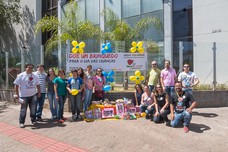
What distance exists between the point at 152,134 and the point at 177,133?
624 millimetres

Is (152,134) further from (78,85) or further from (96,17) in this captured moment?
(96,17)

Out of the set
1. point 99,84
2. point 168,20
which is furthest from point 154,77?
point 168,20

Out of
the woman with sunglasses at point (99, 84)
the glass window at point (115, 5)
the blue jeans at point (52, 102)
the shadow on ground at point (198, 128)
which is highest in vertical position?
the glass window at point (115, 5)

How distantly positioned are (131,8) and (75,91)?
11.5 m

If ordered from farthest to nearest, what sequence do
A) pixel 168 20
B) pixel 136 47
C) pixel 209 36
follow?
1. pixel 168 20
2. pixel 209 36
3. pixel 136 47

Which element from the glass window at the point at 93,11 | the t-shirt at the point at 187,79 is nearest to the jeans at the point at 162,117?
the t-shirt at the point at 187,79

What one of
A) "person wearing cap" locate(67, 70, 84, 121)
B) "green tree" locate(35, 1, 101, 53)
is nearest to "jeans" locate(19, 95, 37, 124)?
"person wearing cap" locate(67, 70, 84, 121)

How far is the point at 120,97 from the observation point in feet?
32.5

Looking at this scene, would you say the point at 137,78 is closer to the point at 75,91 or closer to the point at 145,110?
the point at 145,110

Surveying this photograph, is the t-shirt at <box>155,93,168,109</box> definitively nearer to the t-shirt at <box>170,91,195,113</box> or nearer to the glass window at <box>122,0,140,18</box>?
the t-shirt at <box>170,91,195,113</box>

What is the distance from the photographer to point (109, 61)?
10.1 meters

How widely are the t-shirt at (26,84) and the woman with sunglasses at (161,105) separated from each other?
3577 mm

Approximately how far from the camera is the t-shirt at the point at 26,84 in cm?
773

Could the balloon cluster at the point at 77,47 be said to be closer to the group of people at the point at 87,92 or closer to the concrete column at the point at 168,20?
the group of people at the point at 87,92
